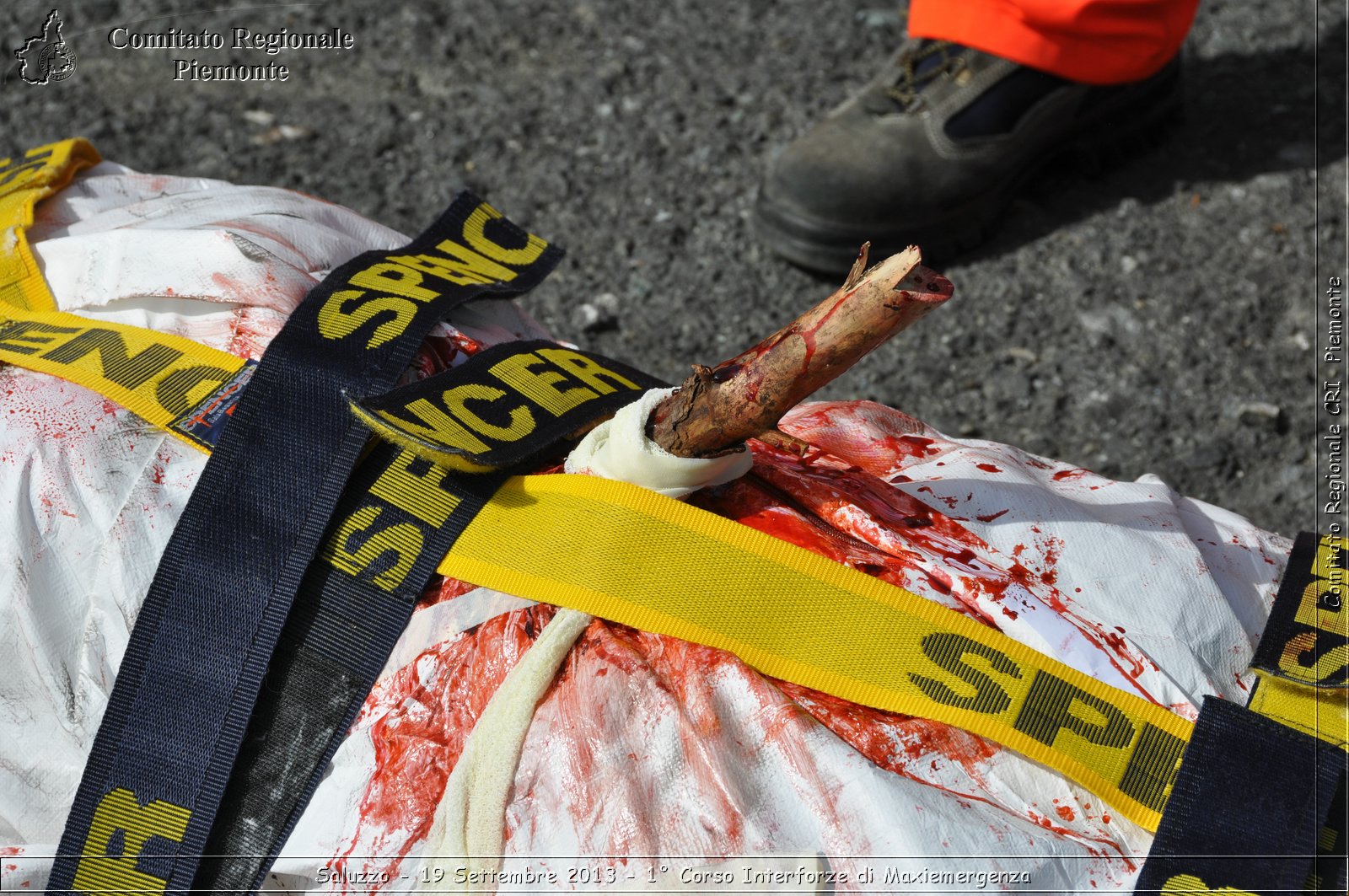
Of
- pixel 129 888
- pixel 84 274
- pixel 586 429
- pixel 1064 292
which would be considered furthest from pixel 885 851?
pixel 1064 292

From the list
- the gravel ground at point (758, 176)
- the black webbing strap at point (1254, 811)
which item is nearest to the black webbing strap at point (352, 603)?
the black webbing strap at point (1254, 811)

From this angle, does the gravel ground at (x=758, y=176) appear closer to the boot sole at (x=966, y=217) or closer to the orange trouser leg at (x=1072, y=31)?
the boot sole at (x=966, y=217)

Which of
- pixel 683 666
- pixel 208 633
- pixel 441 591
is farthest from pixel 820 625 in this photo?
pixel 208 633

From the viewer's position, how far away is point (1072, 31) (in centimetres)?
217

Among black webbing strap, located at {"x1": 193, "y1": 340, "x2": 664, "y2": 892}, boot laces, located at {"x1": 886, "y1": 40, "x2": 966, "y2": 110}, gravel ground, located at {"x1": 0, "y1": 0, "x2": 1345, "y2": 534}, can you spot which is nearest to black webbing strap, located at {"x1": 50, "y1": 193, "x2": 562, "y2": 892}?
→ black webbing strap, located at {"x1": 193, "y1": 340, "x2": 664, "y2": 892}

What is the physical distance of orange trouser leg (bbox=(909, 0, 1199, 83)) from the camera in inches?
84.8

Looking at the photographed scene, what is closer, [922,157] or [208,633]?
[208,633]

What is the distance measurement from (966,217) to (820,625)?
149cm

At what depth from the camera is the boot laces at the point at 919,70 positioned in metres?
2.27

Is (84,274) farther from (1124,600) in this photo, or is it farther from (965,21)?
(965,21)

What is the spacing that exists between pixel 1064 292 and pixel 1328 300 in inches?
17.2

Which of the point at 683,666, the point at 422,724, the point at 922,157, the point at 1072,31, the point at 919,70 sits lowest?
the point at 422,724

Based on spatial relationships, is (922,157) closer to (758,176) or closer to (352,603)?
(758,176)

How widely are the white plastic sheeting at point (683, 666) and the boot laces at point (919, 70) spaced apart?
4.19 feet
